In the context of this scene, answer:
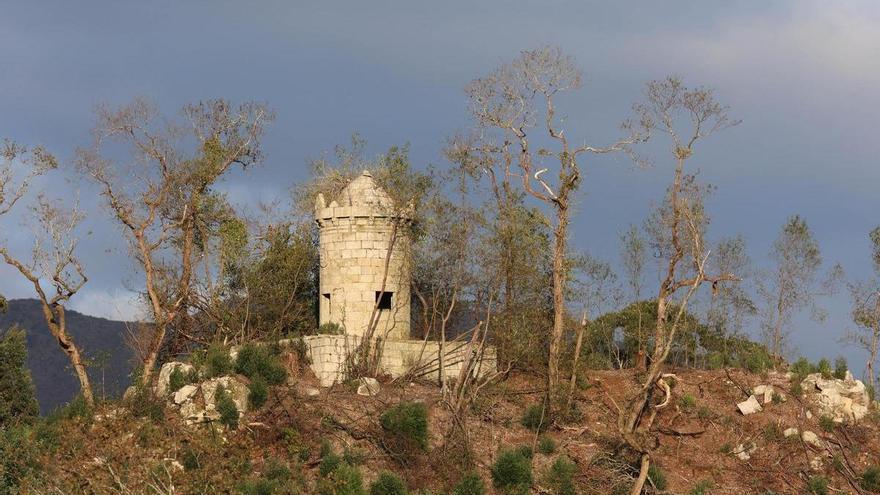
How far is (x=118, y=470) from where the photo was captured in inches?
1089

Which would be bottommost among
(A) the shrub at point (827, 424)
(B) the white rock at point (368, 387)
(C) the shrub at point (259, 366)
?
(A) the shrub at point (827, 424)

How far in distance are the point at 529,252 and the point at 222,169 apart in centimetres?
1032

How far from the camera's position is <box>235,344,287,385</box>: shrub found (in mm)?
31562

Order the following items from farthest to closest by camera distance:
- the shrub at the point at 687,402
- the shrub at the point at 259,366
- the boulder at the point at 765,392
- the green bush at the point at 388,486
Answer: the boulder at the point at 765,392
the shrub at the point at 687,402
the shrub at the point at 259,366
the green bush at the point at 388,486

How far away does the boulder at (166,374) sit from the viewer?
31.2m

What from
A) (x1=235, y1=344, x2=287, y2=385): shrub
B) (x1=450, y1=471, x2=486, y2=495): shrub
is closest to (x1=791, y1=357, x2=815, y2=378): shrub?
(x1=450, y1=471, x2=486, y2=495): shrub

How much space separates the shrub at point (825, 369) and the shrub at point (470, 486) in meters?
11.9

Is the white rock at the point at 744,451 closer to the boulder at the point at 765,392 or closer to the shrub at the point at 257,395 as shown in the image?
the boulder at the point at 765,392

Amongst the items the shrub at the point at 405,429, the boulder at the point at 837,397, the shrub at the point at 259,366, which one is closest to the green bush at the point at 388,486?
the shrub at the point at 405,429

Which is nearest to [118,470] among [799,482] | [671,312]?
[799,482]

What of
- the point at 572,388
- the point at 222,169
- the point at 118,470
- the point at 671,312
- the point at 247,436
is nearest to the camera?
the point at 118,470

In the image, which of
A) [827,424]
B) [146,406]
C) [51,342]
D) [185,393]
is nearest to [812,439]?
[827,424]

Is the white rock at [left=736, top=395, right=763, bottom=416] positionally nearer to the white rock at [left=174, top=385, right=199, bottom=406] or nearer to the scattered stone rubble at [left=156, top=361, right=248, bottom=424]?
the scattered stone rubble at [left=156, top=361, right=248, bottom=424]

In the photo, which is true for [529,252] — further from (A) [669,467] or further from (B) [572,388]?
(A) [669,467]
